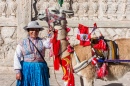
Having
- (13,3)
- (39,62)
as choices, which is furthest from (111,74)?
(13,3)

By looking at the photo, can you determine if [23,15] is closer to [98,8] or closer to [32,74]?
[98,8]

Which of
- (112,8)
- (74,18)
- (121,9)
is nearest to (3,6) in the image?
(74,18)

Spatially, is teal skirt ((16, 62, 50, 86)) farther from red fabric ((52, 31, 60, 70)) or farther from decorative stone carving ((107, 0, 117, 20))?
decorative stone carving ((107, 0, 117, 20))

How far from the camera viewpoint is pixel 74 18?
9.09m

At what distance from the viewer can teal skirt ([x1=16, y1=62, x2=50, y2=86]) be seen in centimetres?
445

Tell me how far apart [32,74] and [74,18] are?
4820mm

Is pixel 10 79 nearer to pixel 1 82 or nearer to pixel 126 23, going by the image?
pixel 1 82

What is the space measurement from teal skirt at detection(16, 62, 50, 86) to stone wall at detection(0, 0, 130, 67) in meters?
4.44

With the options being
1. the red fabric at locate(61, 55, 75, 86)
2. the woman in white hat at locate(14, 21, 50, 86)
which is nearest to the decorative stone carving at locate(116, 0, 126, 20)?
the red fabric at locate(61, 55, 75, 86)

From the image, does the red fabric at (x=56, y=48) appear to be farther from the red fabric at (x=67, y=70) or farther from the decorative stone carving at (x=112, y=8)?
the decorative stone carving at (x=112, y=8)

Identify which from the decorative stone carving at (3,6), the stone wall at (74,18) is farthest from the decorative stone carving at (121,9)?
the decorative stone carving at (3,6)

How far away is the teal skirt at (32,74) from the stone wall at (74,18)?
4.44 m

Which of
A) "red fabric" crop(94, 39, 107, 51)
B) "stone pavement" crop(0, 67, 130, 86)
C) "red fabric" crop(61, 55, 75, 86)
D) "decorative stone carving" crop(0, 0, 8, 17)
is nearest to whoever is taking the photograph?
"red fabric" crop(61, 55, 75, 86)

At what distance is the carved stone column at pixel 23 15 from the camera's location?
884 centimetres
